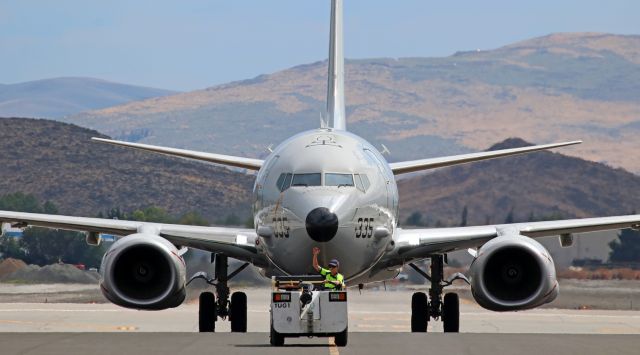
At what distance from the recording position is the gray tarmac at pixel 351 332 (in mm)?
23484

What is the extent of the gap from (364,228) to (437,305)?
6.11m

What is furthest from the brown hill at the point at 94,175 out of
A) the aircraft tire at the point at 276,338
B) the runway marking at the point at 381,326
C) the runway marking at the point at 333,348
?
the aircraft tire at the point at 276,338

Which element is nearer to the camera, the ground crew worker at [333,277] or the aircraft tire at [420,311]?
the ground crew worker at [333,277]

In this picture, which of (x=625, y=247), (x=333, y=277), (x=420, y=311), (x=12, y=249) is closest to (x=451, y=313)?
(x=420, y=311)

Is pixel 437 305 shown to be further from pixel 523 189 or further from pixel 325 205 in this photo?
pixel 523 189

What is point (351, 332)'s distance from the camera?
101 ft

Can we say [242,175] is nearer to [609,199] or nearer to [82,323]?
[609,199]

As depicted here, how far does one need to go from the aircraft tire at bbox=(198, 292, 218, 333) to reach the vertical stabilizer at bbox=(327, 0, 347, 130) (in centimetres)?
671

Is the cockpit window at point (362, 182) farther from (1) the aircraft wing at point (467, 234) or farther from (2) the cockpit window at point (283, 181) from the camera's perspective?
(1) the aircraft wing at point (467, 234)

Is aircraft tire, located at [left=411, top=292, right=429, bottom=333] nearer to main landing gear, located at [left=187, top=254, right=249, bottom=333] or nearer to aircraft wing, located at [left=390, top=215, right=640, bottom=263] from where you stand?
aircraft wing, located at [left=390, top=215, right=640, bottom=263]

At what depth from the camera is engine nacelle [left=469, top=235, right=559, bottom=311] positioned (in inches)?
1181

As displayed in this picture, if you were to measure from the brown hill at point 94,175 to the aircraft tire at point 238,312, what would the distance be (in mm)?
108722

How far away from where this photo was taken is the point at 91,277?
219 feet

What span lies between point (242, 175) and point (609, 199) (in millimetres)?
49561
